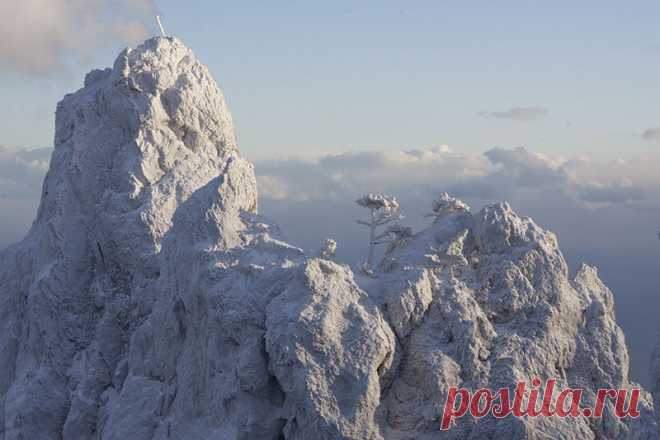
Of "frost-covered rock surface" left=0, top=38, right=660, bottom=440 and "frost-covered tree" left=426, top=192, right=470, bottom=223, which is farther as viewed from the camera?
"frost-covered tree" left=426, top=192, right=470, bottom=223

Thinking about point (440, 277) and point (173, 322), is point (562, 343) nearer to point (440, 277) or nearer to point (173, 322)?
point (440, 277)

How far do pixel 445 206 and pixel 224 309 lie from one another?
9130 mm

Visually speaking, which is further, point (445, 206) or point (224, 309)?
point (445, 206)

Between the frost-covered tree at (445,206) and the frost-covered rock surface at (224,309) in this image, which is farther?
the frost-covered tree at (445,206)

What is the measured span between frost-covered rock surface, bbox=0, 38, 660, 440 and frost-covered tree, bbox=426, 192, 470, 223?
0.44ft

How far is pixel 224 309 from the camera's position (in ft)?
97.9

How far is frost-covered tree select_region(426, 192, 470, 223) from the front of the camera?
34.3 m

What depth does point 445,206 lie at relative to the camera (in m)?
34.5

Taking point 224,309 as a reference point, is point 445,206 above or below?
above

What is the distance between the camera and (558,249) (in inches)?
1259

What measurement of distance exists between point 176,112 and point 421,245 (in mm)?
11557

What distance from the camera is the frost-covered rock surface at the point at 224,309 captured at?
2841 centimetres

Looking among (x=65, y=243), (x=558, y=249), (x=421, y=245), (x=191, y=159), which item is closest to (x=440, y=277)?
(x=421, y=245)

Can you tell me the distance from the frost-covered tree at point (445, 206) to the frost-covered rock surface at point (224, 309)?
0.13 meters
